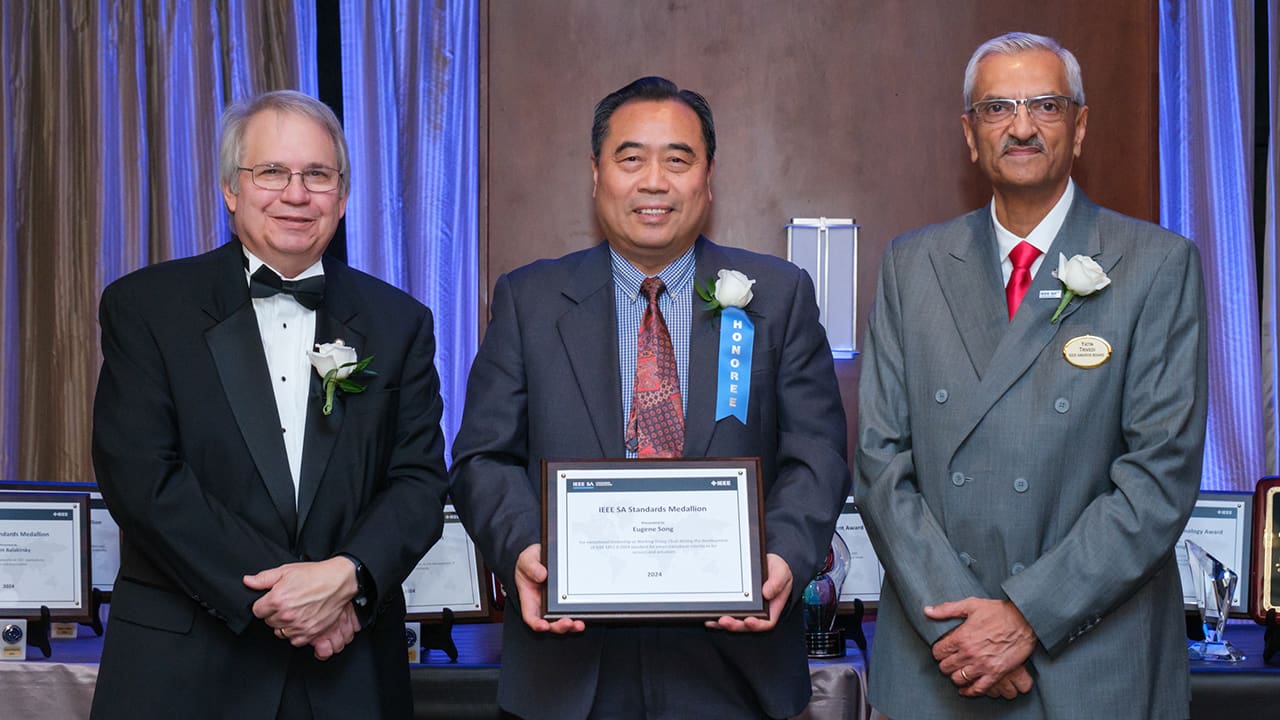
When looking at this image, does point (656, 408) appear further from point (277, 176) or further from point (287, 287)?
point (277, 176)

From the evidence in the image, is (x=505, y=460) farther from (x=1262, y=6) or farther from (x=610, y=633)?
(x=1262, y=6)

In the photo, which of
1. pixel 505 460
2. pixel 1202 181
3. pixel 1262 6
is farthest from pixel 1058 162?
pixel 1262 6

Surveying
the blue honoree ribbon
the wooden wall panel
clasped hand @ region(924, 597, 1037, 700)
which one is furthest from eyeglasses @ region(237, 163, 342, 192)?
the wooden wall panel

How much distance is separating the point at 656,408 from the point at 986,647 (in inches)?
28.8

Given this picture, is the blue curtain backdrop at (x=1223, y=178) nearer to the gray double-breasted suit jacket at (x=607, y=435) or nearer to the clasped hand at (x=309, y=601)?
the gray double-breasted suit jacket at (x=607, y=435)

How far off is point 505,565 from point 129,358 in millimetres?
821

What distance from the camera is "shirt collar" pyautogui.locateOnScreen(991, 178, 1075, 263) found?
7.93 feet

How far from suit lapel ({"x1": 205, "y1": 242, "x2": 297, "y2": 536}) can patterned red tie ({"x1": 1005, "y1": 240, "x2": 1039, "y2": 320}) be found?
1437 mm

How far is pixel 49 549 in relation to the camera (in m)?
3.21

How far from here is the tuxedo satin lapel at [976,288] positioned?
233 centimetres

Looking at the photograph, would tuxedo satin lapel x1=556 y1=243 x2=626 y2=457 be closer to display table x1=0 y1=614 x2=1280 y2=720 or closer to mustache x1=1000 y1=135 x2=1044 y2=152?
mustache x1=1000 y1=135 x2=1044 y2=152

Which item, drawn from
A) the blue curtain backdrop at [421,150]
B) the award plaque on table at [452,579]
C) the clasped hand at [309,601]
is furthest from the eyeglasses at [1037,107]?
the blue curtain backdrop at [421,150]

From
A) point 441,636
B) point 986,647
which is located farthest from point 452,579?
point 986,647

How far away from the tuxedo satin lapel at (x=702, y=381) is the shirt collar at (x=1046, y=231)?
22.0 inches
